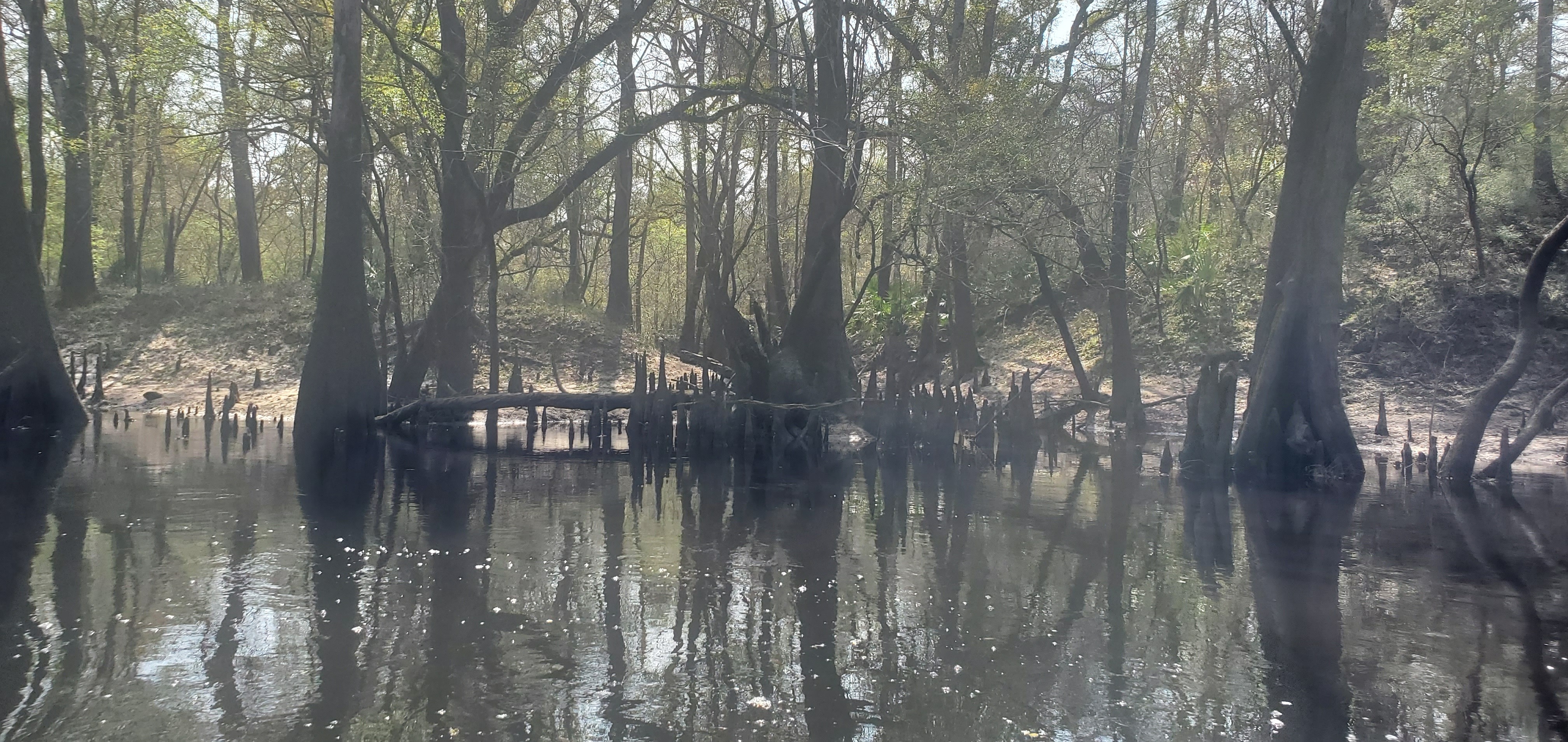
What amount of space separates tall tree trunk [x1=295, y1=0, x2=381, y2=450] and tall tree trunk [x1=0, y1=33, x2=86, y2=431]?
464 centimetres

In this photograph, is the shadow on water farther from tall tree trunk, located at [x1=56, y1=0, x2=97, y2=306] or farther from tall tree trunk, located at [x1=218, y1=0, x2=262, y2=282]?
tall tree trunk, located at [x1=56, y1=0, x2=97, y2=306]

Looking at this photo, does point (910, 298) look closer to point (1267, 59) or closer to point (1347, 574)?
point (1267, 59)

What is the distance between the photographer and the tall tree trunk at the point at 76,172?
2381cm

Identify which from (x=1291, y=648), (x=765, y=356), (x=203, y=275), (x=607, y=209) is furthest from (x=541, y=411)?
(x=203, y=275)

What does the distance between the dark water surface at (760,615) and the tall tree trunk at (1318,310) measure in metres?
1.35

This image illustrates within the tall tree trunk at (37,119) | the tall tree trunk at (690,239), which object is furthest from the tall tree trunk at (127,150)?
the tall tree trunk at (690,239)

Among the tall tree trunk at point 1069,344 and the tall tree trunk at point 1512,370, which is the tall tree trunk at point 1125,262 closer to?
the tall tree trunk at point 1069,344

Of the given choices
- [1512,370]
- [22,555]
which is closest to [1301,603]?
[1512,370]

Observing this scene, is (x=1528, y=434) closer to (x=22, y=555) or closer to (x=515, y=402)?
(x=515, y=402)

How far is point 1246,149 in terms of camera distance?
27.2 metres

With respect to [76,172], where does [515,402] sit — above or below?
below

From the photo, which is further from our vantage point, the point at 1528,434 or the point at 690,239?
the point at 690,239

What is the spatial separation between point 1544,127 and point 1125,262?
30.8 ft

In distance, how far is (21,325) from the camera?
668 inches
